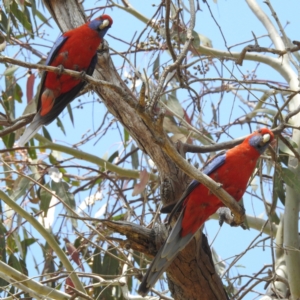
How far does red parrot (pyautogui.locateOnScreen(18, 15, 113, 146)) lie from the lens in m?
3.24

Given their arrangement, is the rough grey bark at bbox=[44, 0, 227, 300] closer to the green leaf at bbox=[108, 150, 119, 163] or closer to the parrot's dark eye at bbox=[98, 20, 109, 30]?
the parrot's dark eye at bbox=[98, 20, 109, 30]

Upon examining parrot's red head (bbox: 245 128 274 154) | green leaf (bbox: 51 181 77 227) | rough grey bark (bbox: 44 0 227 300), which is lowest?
rough grey bark (bbox: 44 0 227 300)

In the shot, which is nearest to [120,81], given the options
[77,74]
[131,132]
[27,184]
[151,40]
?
[131,132]

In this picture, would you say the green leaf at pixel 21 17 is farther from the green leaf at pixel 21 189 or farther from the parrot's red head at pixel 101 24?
the green leaf at pixel 21 189

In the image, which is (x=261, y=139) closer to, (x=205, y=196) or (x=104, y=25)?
(x=205, y=196)

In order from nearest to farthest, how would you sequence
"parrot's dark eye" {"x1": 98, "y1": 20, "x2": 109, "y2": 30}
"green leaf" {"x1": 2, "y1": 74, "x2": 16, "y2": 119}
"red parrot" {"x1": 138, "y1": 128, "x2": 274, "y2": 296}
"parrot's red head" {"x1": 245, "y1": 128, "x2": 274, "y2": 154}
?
"red parrot" {"x1": 138, "y1": 128, "x2": 274, "y2": 296}
"parrot's red head" {"x1": 245, "y1": 128, "x2": 274, "y2": 154}
"parrot's dark eye" {"x1": 98, "y1": 20, "x2": 109, "y2": 30}
"green leaf" {"x1": 2, "y1": 74, "x2": 16, "y2": 119}

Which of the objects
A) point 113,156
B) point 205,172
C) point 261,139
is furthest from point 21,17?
point 261,139

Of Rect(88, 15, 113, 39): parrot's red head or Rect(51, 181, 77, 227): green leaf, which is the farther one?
Rect(51, 181, 77, 227): green leaf

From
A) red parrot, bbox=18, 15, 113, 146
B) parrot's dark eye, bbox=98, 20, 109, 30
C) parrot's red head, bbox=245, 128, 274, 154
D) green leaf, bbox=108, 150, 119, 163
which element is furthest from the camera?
green leaf, bbox=108, 150, 119, 163

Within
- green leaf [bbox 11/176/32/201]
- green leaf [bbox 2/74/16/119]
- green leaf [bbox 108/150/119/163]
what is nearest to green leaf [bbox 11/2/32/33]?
green leaf [bbox 2/74/16/119]

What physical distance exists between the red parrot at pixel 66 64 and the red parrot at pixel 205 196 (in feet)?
2.92

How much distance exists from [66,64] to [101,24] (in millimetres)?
304

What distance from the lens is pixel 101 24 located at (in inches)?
134

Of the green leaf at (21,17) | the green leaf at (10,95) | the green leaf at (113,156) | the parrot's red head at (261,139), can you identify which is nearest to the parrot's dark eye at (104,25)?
the green leaf at (21,17)
